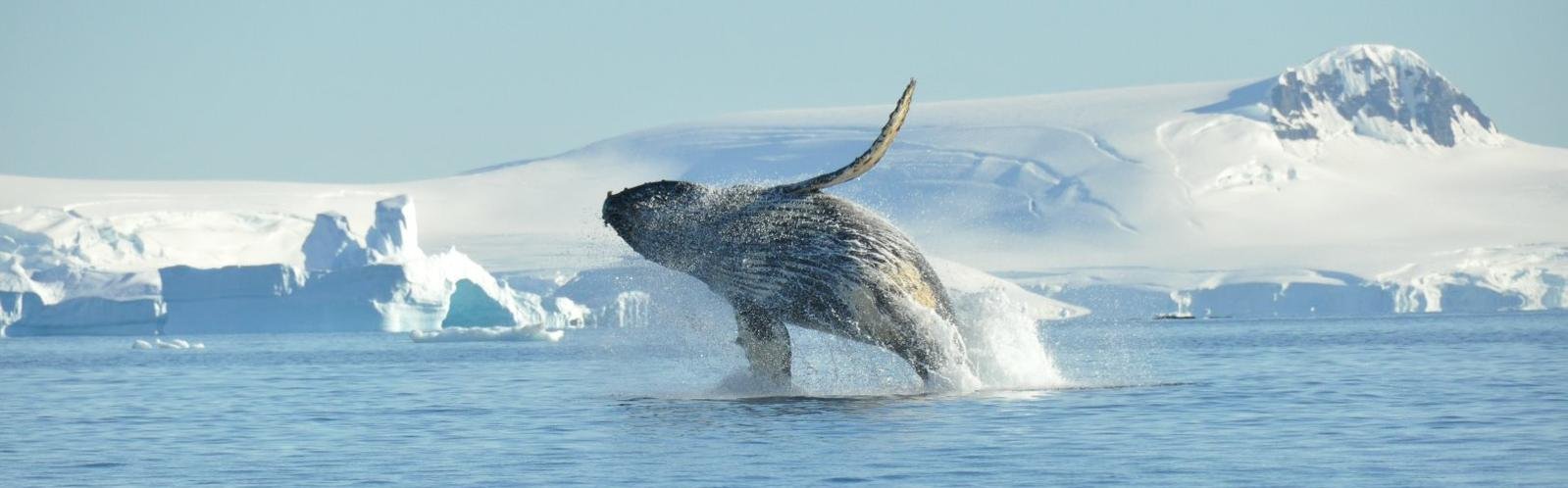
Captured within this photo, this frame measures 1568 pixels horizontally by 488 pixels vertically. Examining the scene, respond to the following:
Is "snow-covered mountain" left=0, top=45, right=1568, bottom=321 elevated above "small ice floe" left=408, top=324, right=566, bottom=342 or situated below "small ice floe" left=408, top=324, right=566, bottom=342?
above

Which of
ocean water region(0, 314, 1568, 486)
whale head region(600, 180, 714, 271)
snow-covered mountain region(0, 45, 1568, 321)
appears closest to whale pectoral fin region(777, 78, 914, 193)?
whale head region(600, 180, 714, 271)

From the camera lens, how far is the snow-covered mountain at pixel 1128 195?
12181cm

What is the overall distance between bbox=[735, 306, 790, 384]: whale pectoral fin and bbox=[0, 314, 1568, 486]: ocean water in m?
0.34

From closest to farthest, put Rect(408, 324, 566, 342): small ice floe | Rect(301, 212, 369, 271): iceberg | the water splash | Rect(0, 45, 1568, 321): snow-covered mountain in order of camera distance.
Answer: the water splash, Rect(408, 324, 566, 342): small ice floe, Rect(301, 212, 369, 271): iceberg, Rect(0, 45, 1568, 321): snow-covered mountain

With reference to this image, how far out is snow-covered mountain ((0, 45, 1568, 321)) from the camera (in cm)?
12181

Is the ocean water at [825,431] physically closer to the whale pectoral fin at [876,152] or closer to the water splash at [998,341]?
the water splash at [998,341]

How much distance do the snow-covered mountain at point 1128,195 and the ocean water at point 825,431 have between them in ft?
280

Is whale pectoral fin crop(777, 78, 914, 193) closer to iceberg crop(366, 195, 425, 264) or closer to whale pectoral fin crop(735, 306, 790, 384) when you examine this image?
whale pectoral fin crop(735, 306, 790, 384)

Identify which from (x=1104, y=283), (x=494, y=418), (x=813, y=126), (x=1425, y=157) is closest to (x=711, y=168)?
(x=813, y=126)

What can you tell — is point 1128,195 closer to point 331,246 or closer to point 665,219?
point 331,246

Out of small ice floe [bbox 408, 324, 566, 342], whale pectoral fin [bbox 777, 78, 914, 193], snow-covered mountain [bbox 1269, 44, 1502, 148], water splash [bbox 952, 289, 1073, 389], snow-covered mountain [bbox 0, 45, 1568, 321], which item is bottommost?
small ice floe [bbox 408, 324, 566, 342]

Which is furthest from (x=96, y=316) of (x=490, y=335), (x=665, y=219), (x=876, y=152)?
(x=876, y=152)

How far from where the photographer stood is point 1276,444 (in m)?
15.0

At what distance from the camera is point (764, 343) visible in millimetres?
18969
